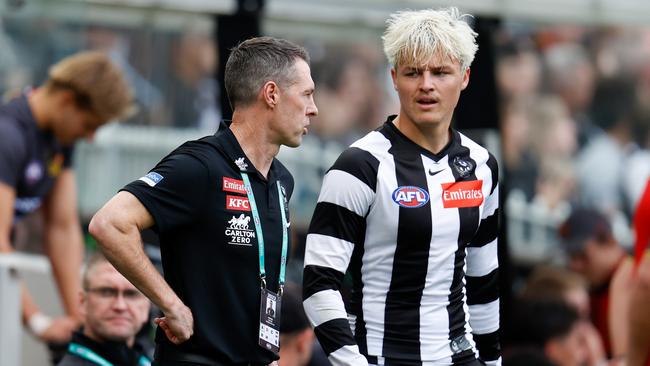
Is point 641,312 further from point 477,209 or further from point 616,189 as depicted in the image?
point 616,189

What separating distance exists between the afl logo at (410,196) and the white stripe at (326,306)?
392mm

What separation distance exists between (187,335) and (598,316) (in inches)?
220

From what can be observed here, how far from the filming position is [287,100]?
15.0ft

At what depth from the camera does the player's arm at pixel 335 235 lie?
183 inches

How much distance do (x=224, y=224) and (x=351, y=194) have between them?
539 mm

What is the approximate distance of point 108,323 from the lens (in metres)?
5.73

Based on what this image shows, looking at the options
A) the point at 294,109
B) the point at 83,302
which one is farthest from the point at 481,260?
the point at 83,302

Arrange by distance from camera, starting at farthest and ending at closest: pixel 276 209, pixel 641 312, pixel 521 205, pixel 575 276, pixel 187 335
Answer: pixel 521 205 → pixel 575 276 → pixel 276 209 → pixel 187 335 → pixel 641 312

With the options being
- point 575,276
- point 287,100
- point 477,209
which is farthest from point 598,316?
point 287,100

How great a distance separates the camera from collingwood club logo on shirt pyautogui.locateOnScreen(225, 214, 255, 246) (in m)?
4.34

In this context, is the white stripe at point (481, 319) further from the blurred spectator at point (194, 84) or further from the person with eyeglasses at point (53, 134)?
the blurred spectator at point (194, 84)

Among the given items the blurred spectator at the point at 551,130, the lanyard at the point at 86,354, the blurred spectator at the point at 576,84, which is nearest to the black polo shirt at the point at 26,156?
the lanyard at the point at 86,354

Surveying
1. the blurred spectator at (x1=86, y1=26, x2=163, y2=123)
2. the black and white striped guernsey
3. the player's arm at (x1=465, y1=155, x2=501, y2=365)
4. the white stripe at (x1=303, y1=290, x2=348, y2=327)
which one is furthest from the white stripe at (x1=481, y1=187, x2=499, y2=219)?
the blurred spectator at (x1=86, y1=26, x2=163, y2=123)

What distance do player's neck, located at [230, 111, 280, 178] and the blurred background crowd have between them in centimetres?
203
